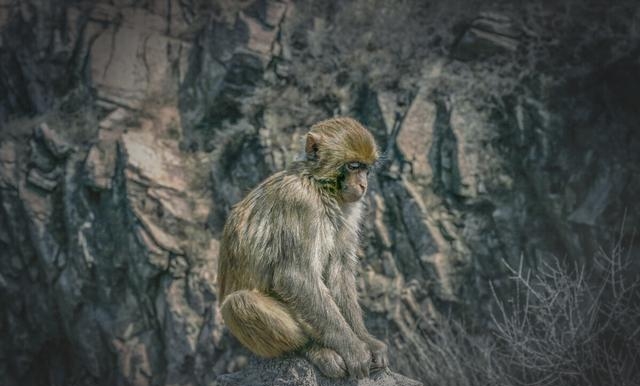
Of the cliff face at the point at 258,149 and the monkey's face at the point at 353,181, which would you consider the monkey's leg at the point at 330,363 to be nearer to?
the monkey's face at the point at 353,181

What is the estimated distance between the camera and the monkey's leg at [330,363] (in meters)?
4.79

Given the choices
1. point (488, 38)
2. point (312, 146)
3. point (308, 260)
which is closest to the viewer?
point (308, 260)

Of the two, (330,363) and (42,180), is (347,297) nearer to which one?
(330,363)

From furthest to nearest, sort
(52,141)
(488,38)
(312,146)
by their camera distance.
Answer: (52,141), (488,38), (312,146)

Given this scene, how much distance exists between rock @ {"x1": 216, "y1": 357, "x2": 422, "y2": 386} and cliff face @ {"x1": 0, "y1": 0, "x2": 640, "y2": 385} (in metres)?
6.38

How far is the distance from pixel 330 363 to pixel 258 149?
885 centimetres

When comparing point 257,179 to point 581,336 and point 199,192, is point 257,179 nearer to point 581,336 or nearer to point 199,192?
point 199,192

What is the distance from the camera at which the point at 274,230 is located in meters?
5.03

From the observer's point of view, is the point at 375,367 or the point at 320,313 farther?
the point at 375,367

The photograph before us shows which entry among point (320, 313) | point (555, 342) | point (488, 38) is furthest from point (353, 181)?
point (488, 38)

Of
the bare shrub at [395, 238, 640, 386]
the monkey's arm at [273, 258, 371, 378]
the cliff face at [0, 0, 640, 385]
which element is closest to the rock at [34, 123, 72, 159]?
the cliff face at [0, 0, 640, 385]

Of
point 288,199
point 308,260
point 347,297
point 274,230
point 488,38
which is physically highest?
point 488,38

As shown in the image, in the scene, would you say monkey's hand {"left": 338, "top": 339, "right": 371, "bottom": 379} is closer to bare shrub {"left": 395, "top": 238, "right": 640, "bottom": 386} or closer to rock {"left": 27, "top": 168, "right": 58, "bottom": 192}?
bare shrub {"left": 395, "top": 238, "right": 640, "bottom": 386}

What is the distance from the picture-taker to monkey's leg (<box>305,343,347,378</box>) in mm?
4793
